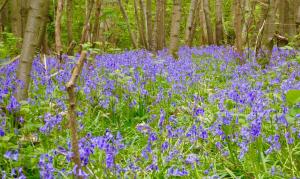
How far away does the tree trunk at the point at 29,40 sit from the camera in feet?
14.2

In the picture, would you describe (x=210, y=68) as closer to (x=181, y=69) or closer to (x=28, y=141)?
(x=181, y=69)

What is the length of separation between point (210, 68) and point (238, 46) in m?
1.65

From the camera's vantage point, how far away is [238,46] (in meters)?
10.2

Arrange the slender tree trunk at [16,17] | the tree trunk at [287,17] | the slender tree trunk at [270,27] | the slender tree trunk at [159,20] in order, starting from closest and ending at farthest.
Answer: the slender tree trunk at [270,27]
the slender tree trunk at [16,17]
the tree trunk at [287,17]
the slender tree trunk at [159,20]

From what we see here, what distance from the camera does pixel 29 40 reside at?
4.42m

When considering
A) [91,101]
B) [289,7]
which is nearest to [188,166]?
[91,101]

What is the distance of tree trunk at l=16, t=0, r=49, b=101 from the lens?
433 cm

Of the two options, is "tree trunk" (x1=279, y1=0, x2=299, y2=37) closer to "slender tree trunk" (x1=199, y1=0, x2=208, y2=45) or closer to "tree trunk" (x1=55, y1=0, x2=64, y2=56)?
"slender tree trunk" (x1=199, y1=0, x2=208, y2=45)

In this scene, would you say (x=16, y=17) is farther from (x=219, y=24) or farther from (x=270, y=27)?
(x=219, y=24)

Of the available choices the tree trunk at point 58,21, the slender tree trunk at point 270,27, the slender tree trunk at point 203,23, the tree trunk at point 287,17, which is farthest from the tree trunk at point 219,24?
the tree trunk at point 58,21

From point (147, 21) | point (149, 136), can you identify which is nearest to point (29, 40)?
point (149, 136)

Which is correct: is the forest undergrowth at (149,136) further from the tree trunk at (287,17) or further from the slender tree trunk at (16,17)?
the tree trunk at (287,17)

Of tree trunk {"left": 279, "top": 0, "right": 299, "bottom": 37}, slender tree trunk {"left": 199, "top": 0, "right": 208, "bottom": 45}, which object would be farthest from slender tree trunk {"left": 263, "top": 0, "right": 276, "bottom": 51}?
slender tree trunk {"left": 199, "top": 0, "right": 208, "bottom": 45}

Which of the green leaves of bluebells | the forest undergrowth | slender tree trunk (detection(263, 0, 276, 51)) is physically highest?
slender tree trunk (detection(263, 0, 276, 51))
